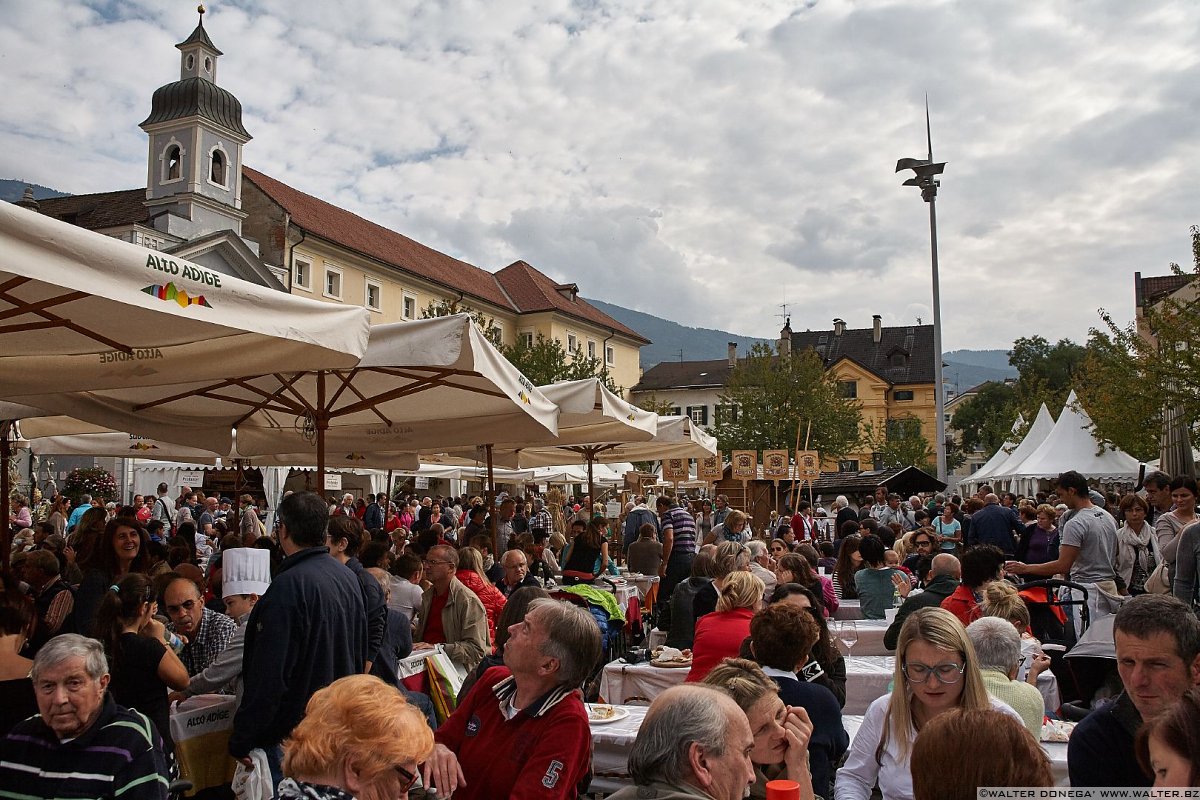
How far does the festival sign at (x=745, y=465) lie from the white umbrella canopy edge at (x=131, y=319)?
699 inches

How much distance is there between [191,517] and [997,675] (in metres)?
19.8

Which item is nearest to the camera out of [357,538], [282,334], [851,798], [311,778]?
[311,778]

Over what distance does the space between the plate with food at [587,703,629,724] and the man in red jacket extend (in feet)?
4.96

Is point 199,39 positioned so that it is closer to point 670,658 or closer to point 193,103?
point 193,103

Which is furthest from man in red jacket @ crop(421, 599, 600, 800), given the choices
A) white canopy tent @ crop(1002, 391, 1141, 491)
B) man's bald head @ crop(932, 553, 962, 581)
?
white canopy tent @ crop(1002, 391, 1141, 491)

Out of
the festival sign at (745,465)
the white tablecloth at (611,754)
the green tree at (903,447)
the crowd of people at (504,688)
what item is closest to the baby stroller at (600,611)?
the crowd of people at (504,688)

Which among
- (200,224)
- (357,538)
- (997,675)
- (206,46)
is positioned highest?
(206,46)

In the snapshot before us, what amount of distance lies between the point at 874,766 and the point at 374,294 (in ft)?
168

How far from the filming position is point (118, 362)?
5949 mm

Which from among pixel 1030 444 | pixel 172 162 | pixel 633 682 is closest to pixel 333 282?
pixel 172 162

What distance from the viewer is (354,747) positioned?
9.57 feet

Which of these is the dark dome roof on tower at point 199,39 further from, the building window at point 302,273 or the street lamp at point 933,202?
the street lamp at point 933,202

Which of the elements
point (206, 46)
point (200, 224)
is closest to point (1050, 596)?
point (200, 224)

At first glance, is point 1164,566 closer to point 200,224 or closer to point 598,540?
point 598,540
